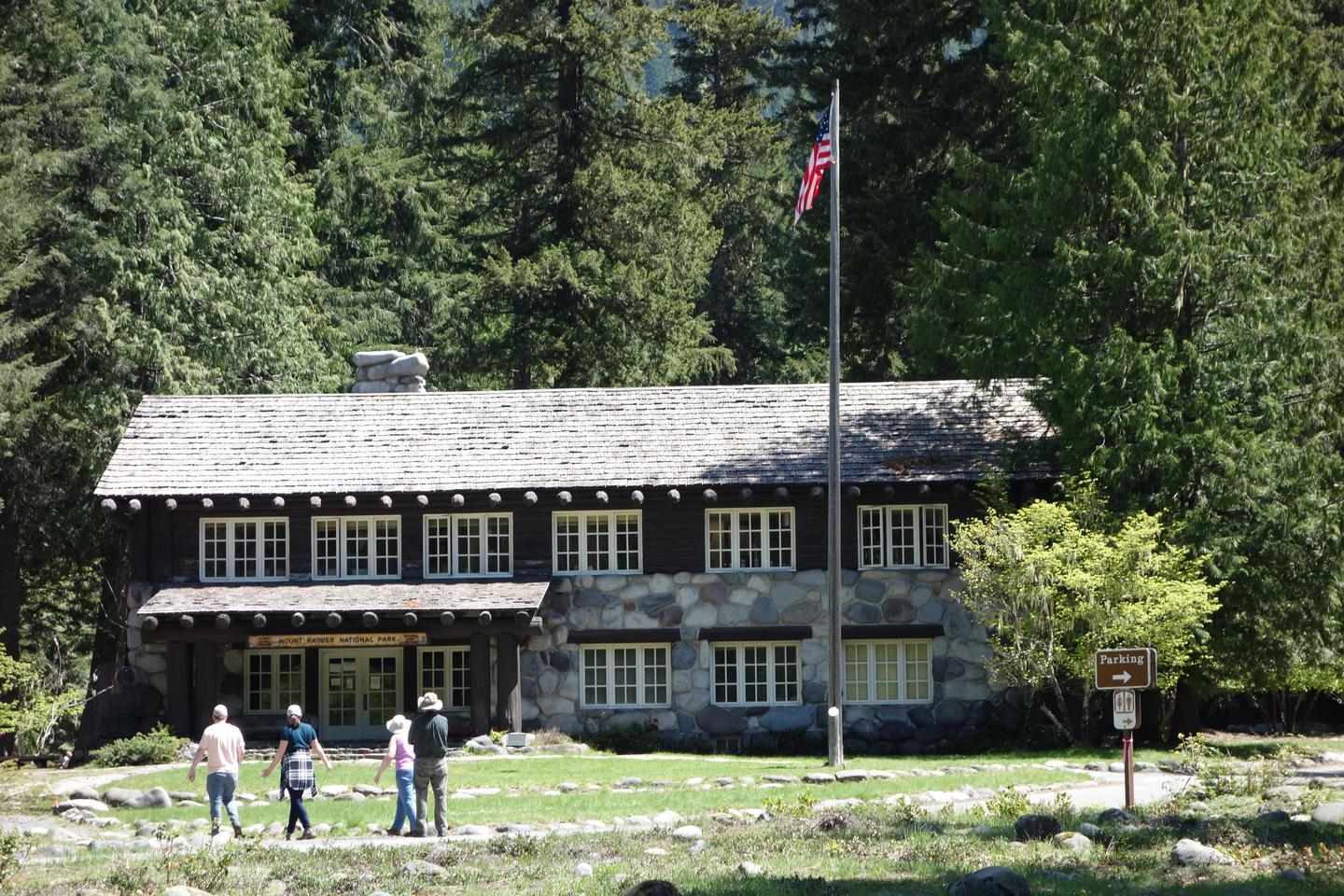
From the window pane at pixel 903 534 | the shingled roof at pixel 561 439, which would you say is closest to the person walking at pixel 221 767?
the shingled roof at pixel 561 439

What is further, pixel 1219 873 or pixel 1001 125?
pixel 1001 125

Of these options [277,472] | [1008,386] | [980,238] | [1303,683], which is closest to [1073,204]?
[980,238]

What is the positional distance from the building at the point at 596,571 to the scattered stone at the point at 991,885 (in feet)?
53.4

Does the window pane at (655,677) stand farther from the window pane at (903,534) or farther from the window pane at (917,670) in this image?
the window pane at (903,534)

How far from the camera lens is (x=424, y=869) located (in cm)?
1447

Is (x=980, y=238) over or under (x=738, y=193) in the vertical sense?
under

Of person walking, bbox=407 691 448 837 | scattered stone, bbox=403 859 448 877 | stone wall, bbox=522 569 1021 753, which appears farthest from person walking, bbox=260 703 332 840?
stone wall, bbox=522 569 1021 753

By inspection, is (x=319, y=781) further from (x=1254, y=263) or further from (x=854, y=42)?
(x=854, y=42)

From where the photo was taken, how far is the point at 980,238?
30141 mm

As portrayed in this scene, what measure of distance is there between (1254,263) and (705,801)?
1356 cm

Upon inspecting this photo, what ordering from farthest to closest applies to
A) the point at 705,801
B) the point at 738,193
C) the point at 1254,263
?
the point at 738,193, the point at 1254,263, the point at 705,801

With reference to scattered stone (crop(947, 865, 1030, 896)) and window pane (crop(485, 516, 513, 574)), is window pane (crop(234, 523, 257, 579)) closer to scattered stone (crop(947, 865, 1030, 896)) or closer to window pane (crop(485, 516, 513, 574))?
window pane (crop(485, 516, 513, 574))

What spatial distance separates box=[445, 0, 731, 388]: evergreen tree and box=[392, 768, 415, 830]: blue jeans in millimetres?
25042

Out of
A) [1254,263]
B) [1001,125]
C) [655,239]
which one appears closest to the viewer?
[1254,263]
